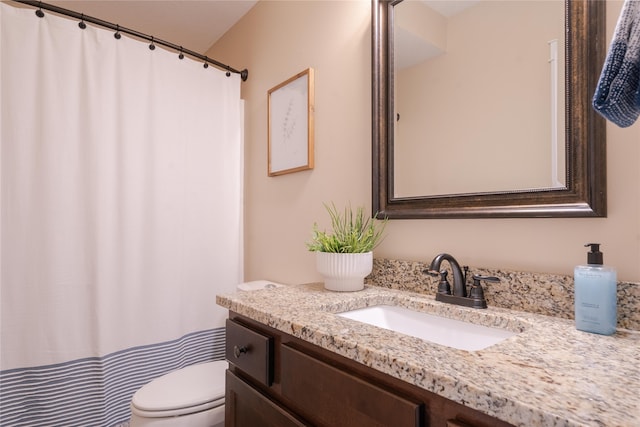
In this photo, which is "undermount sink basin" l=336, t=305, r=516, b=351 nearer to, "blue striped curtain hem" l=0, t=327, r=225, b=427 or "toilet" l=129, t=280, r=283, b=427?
"toilet" l=129, t=280, r=283, b=427

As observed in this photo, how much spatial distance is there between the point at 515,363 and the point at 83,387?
1737 mm

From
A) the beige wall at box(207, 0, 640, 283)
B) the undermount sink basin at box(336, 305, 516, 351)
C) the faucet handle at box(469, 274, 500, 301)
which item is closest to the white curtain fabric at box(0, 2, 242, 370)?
the beige wall at box(207, 0, 640, 283)

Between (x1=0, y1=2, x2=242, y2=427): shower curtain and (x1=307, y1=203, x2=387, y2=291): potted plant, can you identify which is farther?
(x1=0, y1=2, x2=242, y2=427): shower curtain

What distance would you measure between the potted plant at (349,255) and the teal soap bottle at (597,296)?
575 mm

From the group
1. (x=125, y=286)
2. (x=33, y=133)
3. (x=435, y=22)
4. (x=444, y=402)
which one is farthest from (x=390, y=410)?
(x=33, y=133)

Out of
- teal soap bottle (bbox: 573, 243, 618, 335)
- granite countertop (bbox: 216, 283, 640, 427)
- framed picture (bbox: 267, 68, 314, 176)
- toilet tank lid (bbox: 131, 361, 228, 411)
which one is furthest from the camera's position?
framed picture (bbox: 267, 68, 314, 176)

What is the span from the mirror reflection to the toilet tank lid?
40.1 inches

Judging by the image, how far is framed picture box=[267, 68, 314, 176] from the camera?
1.60 metres

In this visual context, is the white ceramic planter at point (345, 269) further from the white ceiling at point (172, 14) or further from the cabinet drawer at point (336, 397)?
the white ceiling at point (172, 14)

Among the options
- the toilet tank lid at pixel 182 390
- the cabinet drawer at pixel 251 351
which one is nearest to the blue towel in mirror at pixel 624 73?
the cabinet drawer at pixel 251 351

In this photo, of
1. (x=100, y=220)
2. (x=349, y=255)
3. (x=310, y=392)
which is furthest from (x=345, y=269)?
(x=100, y=220)

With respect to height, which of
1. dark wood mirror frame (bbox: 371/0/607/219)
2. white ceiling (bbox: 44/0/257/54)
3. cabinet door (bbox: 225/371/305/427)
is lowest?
cabinet door (bbox: 225/371/305/427)

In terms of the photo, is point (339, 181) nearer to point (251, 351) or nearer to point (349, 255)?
point (349, 255)

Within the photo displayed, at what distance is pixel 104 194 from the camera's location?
1.59 metres
